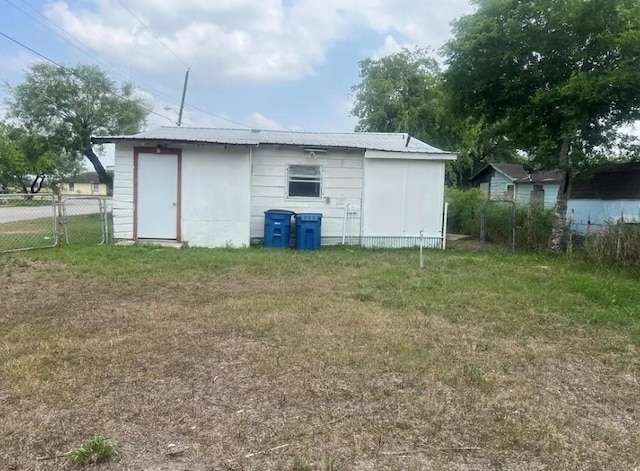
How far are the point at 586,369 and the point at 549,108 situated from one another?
854 centimetres

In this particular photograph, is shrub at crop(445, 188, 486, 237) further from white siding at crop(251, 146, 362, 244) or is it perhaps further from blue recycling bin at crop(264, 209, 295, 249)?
blue recycling bin at crop(264, 209, 295, 249)

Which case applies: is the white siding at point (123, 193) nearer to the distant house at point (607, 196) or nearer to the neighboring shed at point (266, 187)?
the neighboring shed at point (266, 187)

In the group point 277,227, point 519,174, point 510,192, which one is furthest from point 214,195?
point 519,174

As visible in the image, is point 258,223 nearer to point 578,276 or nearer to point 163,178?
point 163,178

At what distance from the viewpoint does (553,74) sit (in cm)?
1041

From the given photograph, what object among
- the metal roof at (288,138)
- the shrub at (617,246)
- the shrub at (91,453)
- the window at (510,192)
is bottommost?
the shrub at (91,453)

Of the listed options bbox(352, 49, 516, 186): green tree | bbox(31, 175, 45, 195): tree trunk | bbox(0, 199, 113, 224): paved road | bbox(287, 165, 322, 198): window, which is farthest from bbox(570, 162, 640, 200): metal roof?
bbox(31, 175, 45, 195): tree trunk

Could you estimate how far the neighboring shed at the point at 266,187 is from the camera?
10.5 m

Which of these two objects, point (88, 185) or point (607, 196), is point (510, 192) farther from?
point (88, 185)

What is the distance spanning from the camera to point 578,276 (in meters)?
7.80

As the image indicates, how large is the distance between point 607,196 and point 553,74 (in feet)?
17.5

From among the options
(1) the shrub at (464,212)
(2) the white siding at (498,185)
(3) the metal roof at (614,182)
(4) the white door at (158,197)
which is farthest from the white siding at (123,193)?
(2) the white siding at (498,185)

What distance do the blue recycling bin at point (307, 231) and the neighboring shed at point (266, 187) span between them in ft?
2.62

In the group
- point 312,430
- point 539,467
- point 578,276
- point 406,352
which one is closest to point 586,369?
point 406,352
